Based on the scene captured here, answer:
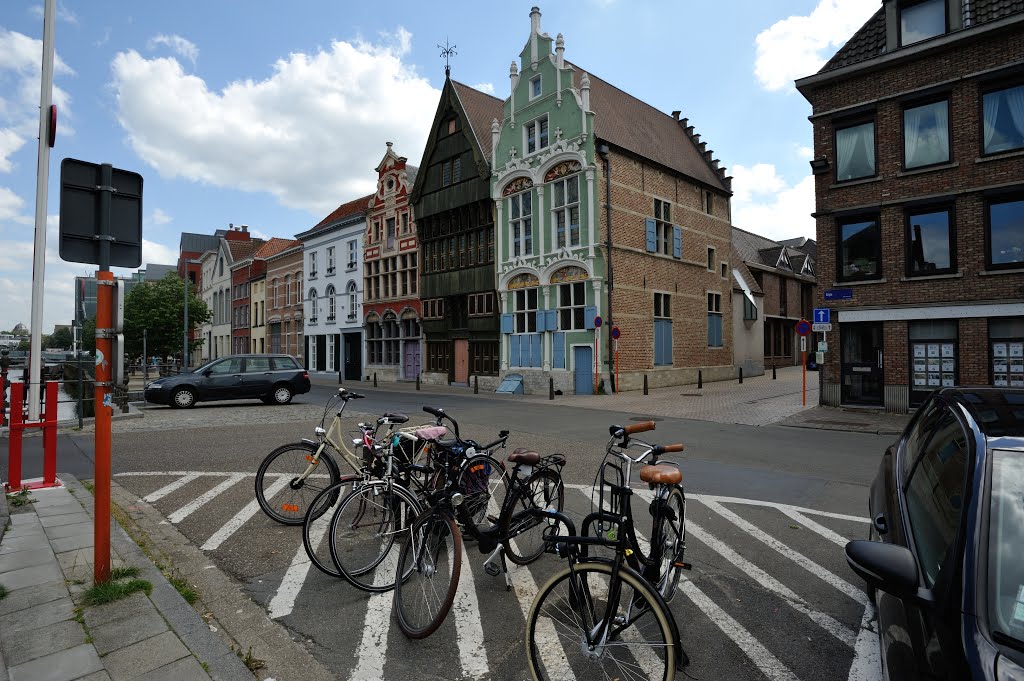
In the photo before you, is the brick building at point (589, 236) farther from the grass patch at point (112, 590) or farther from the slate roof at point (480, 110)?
the grass patch at point (112, 590)

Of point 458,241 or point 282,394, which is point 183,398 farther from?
point 458,241

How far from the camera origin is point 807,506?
253 inches

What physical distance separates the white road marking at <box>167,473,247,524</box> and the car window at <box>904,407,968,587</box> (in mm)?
6072

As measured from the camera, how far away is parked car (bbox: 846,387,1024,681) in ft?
5.79

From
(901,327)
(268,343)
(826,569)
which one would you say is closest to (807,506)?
(826,569)

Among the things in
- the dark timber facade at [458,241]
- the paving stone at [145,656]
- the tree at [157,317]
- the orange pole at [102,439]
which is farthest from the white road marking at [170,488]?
the tree at [157,317]

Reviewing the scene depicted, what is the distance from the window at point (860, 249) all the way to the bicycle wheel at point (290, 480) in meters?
15.9

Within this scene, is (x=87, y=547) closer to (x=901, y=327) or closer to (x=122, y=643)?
(x=122, y=643)

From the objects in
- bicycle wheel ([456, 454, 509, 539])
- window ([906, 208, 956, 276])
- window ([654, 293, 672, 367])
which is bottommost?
bicycle wheel ([456, 454, 509, 539])

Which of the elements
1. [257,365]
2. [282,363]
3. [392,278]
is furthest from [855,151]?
[392,278]

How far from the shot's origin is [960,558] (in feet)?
6.50

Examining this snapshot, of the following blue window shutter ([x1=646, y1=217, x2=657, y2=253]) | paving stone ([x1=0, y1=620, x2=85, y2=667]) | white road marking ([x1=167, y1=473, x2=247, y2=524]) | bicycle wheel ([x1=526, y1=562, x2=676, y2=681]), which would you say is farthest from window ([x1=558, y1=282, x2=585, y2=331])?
paving stone ([x1=0, y1=620, x2=85, y2=667])

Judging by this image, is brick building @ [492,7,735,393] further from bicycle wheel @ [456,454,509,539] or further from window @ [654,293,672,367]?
bicycle wheel @ [456,454,509,539]

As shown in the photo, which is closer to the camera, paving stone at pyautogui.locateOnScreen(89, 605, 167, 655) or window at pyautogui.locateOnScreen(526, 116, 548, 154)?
paving stone at pyautogui.locateOnScreen(89, 605, 167, 655)
